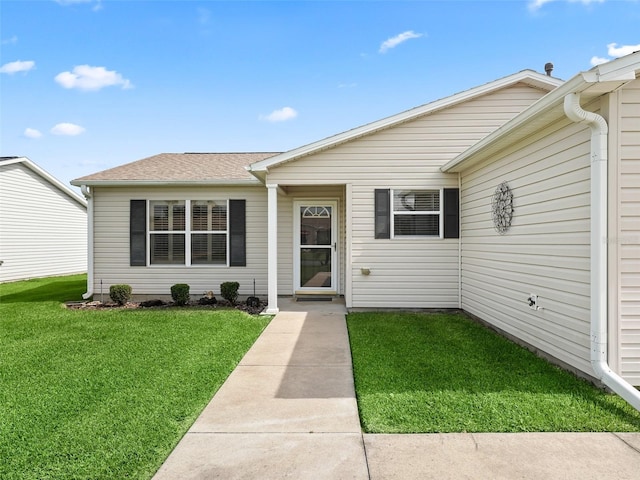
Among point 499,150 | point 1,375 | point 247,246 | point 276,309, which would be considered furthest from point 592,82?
point 247,246

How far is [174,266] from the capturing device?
8680mm

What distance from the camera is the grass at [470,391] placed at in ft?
9.20

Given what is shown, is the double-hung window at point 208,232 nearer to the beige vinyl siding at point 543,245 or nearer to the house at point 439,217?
the house at point 439,217

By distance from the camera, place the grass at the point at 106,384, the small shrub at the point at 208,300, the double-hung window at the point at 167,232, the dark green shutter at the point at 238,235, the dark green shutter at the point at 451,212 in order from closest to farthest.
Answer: the grass at the point at 106,384 < the dark green shutter at the point at 451,212 < the small shrub at the point at 208,300 < the dark green shutter at the point at 238,235 < the double-hung window at the point at 167,232

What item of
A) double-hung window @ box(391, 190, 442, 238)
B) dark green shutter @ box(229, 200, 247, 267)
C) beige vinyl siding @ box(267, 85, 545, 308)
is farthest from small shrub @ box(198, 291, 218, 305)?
double-hung window @ box(391, 190, 442, 238)

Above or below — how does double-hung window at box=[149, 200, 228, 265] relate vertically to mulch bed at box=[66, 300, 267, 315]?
above

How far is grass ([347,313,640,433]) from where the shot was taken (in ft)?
9.20

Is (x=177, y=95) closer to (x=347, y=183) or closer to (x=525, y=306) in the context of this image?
(x=347, y=183)

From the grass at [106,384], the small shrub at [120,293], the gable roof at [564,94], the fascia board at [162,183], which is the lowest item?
the grass at [106,384]

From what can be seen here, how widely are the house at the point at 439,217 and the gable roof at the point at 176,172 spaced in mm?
47

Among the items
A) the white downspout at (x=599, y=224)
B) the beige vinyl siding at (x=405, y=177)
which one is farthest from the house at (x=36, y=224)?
the white downspout at (x=599, y=224)

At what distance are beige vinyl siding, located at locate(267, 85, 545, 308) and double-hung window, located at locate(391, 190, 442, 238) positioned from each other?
13 centimetres

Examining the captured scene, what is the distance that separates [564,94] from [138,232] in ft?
27.8

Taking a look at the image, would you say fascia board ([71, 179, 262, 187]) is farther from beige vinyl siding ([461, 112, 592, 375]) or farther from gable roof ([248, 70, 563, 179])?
beige vinyl siding ([461, 112, 592, 375])
